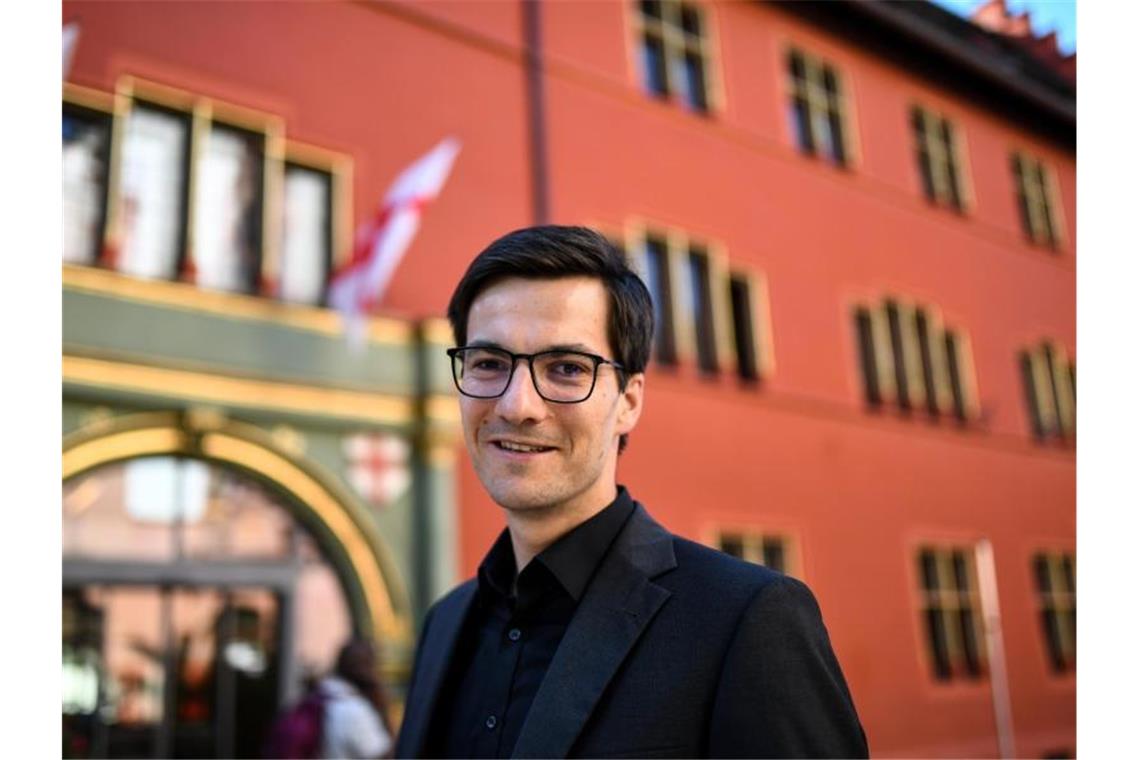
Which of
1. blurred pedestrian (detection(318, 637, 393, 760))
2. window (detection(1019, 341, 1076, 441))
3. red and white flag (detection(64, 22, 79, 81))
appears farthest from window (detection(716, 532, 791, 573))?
red and white flag (detection(64, 22, 79, 81))

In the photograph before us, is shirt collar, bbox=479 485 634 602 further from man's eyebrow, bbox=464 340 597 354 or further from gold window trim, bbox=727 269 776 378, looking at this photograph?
gold window trim, bbox=727 269 776 378

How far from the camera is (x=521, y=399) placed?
4.00ft

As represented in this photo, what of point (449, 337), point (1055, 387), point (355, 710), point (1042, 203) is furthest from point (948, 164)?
point (355, 710)

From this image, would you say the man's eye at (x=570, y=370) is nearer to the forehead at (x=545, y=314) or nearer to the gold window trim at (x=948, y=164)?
the forehead at (x=545, y=314)

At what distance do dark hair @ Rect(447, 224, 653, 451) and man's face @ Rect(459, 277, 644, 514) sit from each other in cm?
1

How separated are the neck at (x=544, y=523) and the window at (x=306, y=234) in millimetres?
4302

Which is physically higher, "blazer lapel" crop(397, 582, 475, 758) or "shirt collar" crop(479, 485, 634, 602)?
"shirt collar" crop(479, 485, 634, 602)

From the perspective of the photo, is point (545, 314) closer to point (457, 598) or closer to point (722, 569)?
point (722, 569)

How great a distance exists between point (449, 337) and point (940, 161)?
2722 millimetres

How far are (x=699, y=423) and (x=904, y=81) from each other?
2.70 m

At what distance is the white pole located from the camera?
208 inches

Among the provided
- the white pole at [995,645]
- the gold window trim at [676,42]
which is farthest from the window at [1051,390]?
the gold window trim at [676,42]

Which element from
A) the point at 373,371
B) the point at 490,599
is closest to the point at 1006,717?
the point at 373,371

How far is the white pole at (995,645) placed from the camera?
17.3 ft
